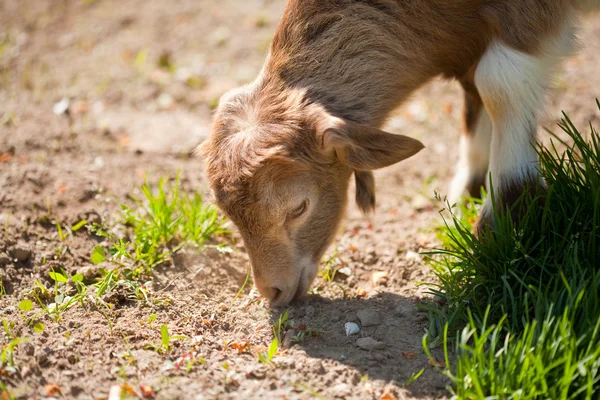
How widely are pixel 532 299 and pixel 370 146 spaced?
1278mm

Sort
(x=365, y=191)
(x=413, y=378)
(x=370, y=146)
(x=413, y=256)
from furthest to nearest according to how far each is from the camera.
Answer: (x=413, y=256) < (x=365, y=191) < (x=370, y=146) < (x=413, y=378)

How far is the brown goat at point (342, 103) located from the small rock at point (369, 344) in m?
0.65

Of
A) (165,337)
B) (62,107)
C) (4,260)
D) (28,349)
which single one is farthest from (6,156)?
(165,337)

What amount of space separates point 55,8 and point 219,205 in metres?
6.27

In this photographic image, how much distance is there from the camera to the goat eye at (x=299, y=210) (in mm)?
4512

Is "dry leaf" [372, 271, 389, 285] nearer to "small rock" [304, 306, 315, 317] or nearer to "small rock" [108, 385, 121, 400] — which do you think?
"small rock" [304, 306, 315, 317]

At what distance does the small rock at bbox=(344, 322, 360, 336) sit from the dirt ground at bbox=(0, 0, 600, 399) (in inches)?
1.8

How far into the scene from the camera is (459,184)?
5.97 metres

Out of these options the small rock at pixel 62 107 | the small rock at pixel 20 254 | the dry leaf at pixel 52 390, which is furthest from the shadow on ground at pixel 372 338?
the small rock at pixel 62 107

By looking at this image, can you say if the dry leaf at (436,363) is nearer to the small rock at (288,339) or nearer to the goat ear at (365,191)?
the small rock at (288,339)

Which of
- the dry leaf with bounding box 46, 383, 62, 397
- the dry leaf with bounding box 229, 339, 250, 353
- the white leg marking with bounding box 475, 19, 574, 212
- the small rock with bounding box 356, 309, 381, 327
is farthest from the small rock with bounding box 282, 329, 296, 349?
the white leg marking with bounding box 475, 19, 574, 212

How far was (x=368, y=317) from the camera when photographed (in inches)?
177

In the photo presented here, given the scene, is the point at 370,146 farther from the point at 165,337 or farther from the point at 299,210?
the point at 165,337

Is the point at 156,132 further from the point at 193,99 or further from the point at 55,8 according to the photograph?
the point at 55,8
